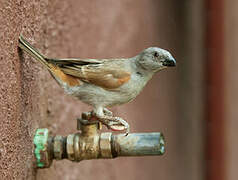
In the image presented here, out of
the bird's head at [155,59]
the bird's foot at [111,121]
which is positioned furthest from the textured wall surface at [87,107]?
the bird's head at [155,59]

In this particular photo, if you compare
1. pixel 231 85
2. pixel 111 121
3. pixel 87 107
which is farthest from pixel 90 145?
pixel 231 85

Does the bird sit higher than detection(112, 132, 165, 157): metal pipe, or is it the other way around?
the bird

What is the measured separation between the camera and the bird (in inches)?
36.0

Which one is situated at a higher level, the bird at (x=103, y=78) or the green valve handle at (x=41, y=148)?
the bird at (x=103, y=78)

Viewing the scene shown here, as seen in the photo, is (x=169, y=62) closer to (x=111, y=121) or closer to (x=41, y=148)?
(x=111, y=121)

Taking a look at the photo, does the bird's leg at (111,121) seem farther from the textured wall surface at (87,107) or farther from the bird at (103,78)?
the textured wall surface at (87,107)

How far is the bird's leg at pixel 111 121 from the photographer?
0.88 metres

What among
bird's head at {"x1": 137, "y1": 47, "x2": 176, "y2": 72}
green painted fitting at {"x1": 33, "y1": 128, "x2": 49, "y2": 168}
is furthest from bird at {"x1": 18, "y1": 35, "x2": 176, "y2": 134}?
green painted fitting at {"x1": 33, "y1": 128, "x2": 49, "y2": 168}

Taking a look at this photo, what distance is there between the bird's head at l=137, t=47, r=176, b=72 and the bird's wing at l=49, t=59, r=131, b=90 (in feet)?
0.13

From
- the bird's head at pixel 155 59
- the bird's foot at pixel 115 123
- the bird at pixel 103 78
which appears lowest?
the bird's foot at pixel 115 123

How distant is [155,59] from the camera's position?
37.2 inches

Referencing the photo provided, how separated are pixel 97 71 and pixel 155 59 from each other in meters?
0.12

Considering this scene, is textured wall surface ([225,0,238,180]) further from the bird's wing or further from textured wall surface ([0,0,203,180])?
the bird's wing

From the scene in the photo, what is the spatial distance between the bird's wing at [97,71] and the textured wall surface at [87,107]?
0.28 feet
